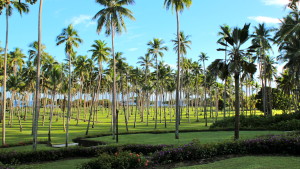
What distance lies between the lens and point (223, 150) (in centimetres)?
1331

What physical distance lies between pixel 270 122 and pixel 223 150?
25.3 metres

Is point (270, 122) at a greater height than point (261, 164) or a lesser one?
lesser

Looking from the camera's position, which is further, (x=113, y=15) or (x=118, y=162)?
(x=113, y=15)

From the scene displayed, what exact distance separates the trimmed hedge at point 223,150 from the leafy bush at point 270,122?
65.7ft

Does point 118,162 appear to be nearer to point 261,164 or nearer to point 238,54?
point 261,164

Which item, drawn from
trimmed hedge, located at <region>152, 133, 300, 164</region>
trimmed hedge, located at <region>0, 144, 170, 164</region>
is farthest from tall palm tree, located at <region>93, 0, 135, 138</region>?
trimmed hedge, located at <region>152, 133, 300, 164</region>

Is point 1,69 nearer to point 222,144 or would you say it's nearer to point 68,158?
point 68,158

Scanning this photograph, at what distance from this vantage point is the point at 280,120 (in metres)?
34.0

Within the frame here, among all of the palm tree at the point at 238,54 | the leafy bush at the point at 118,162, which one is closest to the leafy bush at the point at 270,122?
the palm tree at the point at 238,54

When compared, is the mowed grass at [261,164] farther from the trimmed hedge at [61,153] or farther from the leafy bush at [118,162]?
the trimmed hedge at [61,153]

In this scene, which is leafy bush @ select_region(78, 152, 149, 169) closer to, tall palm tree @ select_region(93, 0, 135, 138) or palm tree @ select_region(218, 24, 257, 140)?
palm tree @ select_region(218, 24, 257, 140)

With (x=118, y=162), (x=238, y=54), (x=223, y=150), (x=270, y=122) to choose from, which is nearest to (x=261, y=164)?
(x=223, y=150)

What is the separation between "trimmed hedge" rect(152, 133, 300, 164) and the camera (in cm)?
1250

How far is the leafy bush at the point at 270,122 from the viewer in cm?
3041
